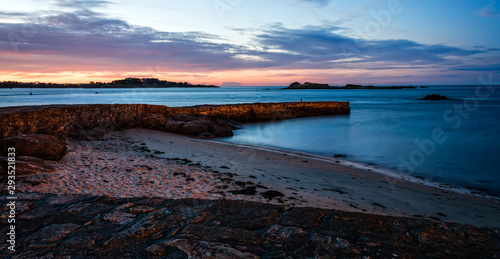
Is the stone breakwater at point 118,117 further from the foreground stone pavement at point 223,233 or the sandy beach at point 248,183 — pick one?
the foreground stone pavement at point 223,233

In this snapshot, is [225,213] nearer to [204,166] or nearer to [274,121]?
[204,166]

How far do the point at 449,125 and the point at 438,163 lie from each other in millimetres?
13071

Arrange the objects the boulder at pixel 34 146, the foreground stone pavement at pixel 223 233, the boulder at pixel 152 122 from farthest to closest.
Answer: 1. the boulder at pixel 152 122
2. the boulder at pixel 34 146
3. the foreground stone pavement at pixel 223 233

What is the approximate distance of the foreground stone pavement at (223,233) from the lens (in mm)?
2828

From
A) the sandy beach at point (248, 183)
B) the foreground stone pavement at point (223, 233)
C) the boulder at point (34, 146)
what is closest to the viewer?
the foreground stone pavement at point (223, 233)

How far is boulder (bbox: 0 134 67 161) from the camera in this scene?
6281mm

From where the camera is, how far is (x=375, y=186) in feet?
22.6

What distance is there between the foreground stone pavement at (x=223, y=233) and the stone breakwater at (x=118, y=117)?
6089 mm

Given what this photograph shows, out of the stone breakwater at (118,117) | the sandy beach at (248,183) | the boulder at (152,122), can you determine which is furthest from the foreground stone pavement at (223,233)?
the boulder at (152,122)


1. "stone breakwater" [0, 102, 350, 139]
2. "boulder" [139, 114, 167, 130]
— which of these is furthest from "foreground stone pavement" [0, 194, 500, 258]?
"boulder" [139, 114, 167, 130]

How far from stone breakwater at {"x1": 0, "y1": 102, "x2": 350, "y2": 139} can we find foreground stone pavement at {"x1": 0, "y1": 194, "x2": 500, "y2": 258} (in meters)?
6.09

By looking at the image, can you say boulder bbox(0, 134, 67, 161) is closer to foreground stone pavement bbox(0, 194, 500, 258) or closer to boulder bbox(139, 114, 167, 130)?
foreground stone pavement bbox(0, 194, 500, 258)

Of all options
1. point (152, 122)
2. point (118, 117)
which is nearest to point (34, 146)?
point (118, 117)

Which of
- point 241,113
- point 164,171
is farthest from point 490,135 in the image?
point 164,171
